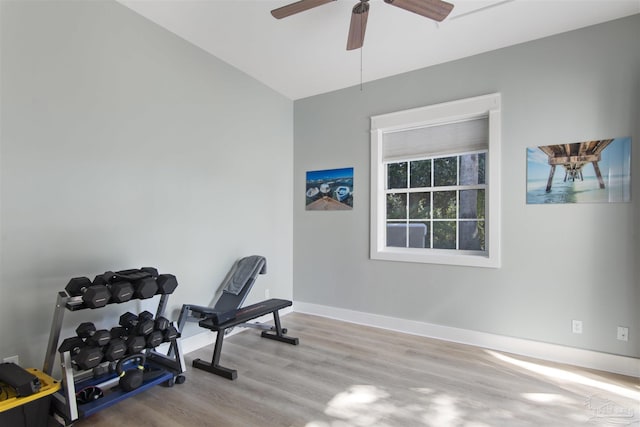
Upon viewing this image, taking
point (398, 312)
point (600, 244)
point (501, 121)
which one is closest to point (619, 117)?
point (501, 121)

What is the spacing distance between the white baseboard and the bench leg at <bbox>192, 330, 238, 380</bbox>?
6.04ft

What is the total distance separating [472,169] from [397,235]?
1.14 metres

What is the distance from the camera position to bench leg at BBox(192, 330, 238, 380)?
2.70 meters

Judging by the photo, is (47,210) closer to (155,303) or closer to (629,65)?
(155,303)

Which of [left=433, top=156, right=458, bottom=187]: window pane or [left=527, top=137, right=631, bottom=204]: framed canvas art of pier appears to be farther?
[left=433, top=156, right=458, bottom=187]: window pane

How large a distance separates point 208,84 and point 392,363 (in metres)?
3.30

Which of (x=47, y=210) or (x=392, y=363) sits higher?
(x=47, y=210)

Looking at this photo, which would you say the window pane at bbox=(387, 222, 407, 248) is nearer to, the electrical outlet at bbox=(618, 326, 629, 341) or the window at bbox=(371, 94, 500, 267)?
the window at bbox=(371, 94, 500, 267)

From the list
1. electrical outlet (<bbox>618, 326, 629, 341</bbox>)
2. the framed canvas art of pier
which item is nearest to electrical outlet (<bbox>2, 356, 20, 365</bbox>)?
the framed canvas art of pier

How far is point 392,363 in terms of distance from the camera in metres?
3.00

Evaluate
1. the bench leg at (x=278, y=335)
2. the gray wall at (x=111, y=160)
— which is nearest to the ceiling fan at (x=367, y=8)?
the gray wall at (x=111, y=160)

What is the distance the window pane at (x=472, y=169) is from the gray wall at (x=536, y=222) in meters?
0.27

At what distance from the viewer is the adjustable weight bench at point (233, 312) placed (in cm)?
281

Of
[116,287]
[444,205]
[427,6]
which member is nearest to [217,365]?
[116,287]
